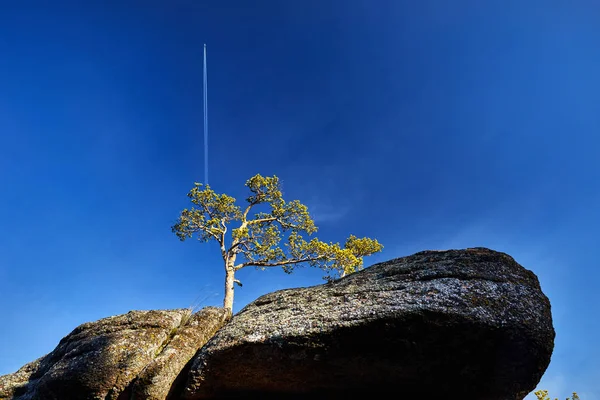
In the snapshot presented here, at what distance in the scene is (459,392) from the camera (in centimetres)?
777

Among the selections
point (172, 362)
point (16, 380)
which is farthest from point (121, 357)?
point (16, 380)

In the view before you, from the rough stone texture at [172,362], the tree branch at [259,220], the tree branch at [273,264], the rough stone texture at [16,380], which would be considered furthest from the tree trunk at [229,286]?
the rough stone texture at [172,362]

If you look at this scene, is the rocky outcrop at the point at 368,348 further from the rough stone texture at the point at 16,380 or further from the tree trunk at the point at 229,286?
the tree trunk at the point at 229,286

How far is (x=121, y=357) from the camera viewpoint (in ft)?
29.3

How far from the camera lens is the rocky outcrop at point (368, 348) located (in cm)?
721

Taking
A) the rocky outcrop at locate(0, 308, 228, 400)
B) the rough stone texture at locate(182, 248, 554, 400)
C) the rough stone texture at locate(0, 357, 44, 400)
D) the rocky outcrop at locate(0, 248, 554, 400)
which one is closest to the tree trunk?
the rough stone texture at locate(0, 357, 44, 400)

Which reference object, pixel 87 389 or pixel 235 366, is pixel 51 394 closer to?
pixel 87 389

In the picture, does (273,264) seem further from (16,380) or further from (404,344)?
(404,344)

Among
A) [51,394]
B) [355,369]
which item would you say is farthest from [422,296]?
[51,394]

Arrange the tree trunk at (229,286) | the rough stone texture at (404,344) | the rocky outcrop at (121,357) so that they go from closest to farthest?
the rough stone texture at (404,344)
the rocky outcrop at (121,357)
the tree trunk at (229,286)

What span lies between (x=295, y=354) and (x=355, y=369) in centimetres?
126

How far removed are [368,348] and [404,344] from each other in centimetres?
70

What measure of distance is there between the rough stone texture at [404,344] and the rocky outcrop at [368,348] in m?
0.02

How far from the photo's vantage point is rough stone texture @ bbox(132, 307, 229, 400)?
26.7 feet
